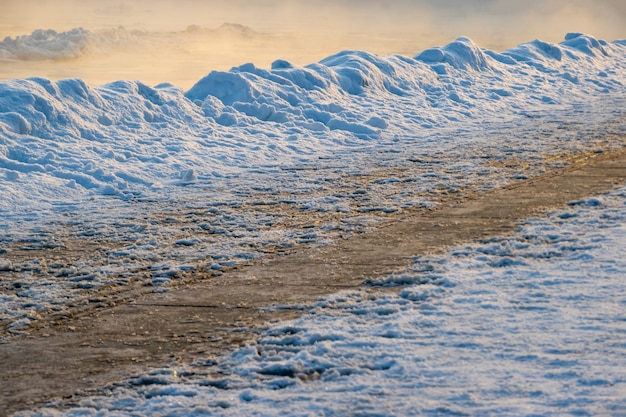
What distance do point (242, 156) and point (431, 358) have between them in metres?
6.76

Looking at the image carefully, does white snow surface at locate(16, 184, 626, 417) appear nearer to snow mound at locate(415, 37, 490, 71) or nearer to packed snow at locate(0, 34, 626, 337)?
packed snow at locate(0, 34, 626, 337)

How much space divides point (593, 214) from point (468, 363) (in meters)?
3.64

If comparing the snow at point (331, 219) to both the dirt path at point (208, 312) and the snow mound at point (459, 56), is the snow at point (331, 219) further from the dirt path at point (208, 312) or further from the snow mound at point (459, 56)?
the snow mound at point (459, 56)

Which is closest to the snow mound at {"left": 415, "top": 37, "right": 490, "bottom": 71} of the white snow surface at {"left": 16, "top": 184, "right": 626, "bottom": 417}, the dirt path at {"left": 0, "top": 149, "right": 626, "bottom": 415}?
the dirt path at {"left": 0, "top": 149, "right": 626, "bottom": 415}

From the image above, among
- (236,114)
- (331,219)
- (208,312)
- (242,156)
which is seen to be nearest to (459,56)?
(236,114)

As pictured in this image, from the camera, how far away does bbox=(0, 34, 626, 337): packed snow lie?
253 inches

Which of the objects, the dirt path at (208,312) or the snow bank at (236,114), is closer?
the dirt path at (208,312)

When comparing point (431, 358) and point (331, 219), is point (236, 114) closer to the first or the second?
point (331, 219)

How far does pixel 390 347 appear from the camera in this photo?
427 cm

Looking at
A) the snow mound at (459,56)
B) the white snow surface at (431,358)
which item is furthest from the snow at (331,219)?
the snow mound at (459,56)

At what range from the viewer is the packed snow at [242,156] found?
253 inches

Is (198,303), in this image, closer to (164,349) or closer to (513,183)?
(164,349)

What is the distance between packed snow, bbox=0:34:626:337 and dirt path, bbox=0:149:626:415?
29cm

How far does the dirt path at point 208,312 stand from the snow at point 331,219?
0.19 meters
